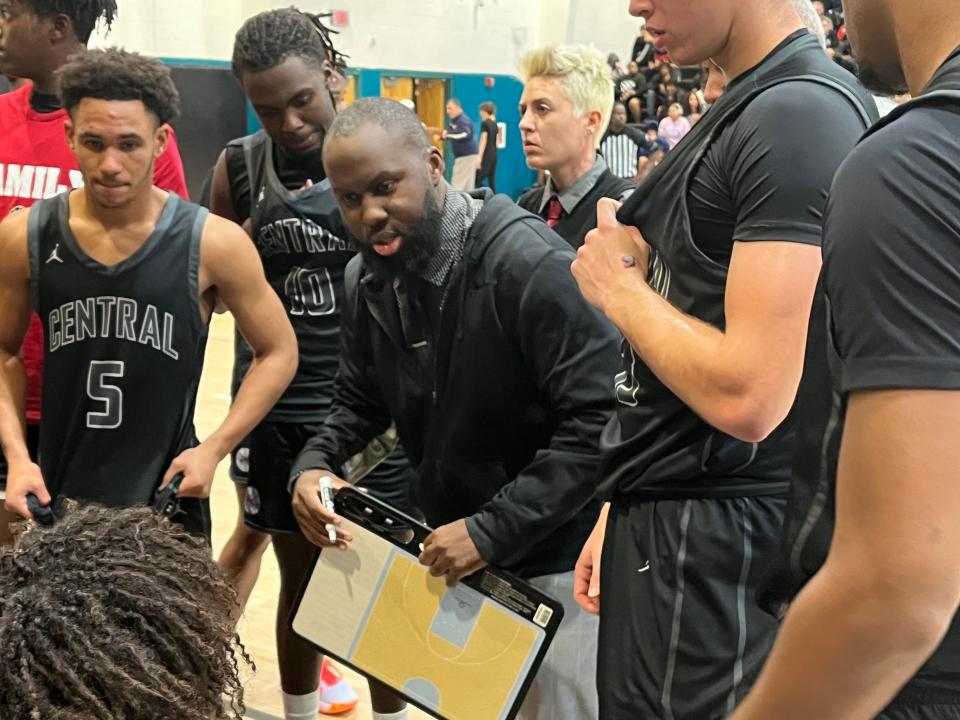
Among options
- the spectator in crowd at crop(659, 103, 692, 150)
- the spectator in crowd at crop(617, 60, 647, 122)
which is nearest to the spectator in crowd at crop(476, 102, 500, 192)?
the spectator in crowd at crop(617, 60, 647, 122)

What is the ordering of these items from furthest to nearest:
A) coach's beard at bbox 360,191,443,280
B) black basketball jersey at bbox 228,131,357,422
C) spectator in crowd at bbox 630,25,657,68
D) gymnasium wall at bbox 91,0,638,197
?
1. spectator in crowd at bbox 630,25,657,68
2. gymnasium wall at bbox 91,0,638,197
3. black basketball jersey at bbox 228,131,357,422
4. coach's beard at bbox 360,191,443,280

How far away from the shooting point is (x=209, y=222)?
8.54 feet

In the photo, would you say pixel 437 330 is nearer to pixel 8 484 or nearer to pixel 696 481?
pixel 696 481

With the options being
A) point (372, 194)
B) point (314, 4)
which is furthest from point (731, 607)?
point (314, 4)

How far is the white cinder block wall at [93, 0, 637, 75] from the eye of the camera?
13555 mm

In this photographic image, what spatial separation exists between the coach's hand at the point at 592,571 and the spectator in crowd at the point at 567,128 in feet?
6.50

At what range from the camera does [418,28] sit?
1609 cm

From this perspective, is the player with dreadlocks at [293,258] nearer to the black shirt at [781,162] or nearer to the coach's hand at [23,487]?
the coach's hand at [23,487]

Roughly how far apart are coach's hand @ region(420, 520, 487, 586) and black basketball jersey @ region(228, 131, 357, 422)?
119 centimetres

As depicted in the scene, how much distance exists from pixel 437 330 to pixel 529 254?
257mm

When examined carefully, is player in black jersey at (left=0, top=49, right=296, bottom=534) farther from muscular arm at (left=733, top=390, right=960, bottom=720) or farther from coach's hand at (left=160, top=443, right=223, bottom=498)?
muscular arm at (left=733, top=390, right=960, bottom=720)

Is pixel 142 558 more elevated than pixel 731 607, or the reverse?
pixel 142 558

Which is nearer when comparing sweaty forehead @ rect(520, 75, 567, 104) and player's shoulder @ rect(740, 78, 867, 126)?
player's shoulder @ rect(740, 78, 867, 126)

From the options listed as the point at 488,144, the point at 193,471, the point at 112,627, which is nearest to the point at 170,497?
the point at 193,471
